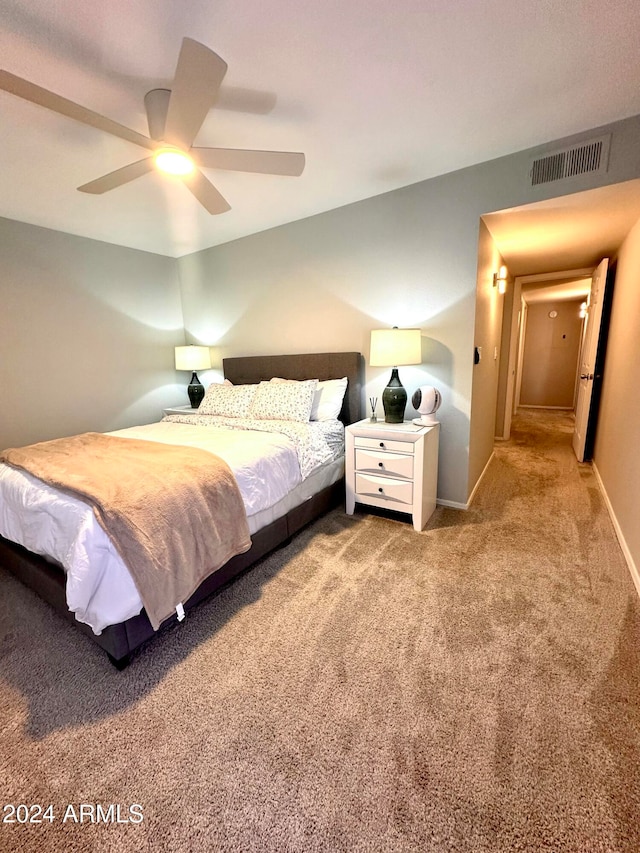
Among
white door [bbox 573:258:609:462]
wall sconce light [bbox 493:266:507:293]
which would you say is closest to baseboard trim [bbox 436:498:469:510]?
white door [bbox 573:258:609:462]

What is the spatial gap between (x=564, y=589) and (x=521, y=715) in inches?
34.7

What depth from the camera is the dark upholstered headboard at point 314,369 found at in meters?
3.09

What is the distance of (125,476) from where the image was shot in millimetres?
1656

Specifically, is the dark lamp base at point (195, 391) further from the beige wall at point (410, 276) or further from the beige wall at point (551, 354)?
the beige wall at point (551, 354)

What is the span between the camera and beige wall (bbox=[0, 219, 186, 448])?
304 centimetres

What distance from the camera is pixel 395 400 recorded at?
2.64m

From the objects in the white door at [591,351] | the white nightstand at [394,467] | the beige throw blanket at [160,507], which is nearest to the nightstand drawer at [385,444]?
the white nightstand at [394,467]

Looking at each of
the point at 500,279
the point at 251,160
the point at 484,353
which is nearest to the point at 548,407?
the point at 500,279

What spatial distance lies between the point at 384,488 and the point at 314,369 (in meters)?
1.34

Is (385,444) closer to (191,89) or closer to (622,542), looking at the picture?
(622,542)

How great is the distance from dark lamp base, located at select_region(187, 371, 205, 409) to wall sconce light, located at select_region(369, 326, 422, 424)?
238 centimetres

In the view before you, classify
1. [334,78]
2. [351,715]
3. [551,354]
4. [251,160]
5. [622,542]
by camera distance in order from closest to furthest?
[351,715], [334,78], [251,160], [622,542], [551,354]

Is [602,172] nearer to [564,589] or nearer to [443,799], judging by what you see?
[564,589]

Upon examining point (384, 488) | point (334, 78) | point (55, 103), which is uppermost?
point (334, 78)
